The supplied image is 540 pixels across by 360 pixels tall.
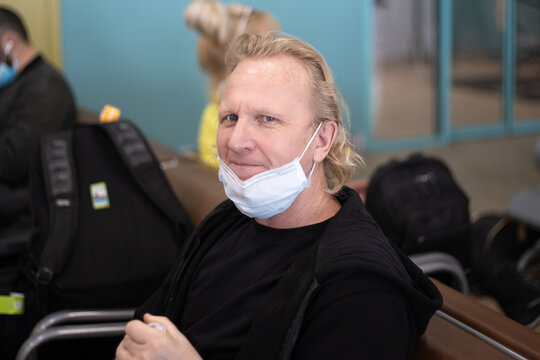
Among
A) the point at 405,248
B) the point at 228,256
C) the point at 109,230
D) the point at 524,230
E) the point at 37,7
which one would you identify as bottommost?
the point at 524,230

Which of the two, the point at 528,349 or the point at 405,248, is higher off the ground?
the point at 528,349

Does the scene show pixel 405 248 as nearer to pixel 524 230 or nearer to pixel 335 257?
pixel 524 230

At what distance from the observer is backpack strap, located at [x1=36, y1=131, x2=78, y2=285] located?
1792 mm

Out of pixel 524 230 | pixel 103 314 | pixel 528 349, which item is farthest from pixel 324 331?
pixel 524 230

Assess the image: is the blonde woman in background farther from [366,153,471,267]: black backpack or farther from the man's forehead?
the man's forehead

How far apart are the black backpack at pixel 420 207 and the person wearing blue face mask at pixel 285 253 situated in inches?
33.1

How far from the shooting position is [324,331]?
0.98 m

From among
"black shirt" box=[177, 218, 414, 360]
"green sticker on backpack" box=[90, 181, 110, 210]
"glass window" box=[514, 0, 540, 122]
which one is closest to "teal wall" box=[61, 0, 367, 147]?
"glass window" box=[514, 0, 540, 122]

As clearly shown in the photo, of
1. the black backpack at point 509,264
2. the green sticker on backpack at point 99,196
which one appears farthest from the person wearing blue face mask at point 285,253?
the black backpack at point 509,264

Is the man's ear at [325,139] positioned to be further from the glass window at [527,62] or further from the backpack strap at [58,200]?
the glass window at [527,62]

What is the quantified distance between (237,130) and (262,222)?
0.21m

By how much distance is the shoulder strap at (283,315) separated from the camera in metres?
0.99

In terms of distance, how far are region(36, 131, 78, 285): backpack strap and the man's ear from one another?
0.94m

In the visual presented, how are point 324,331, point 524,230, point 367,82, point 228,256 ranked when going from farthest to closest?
point 367,82 → point 524,230 → point 228,256 → point 324,331
